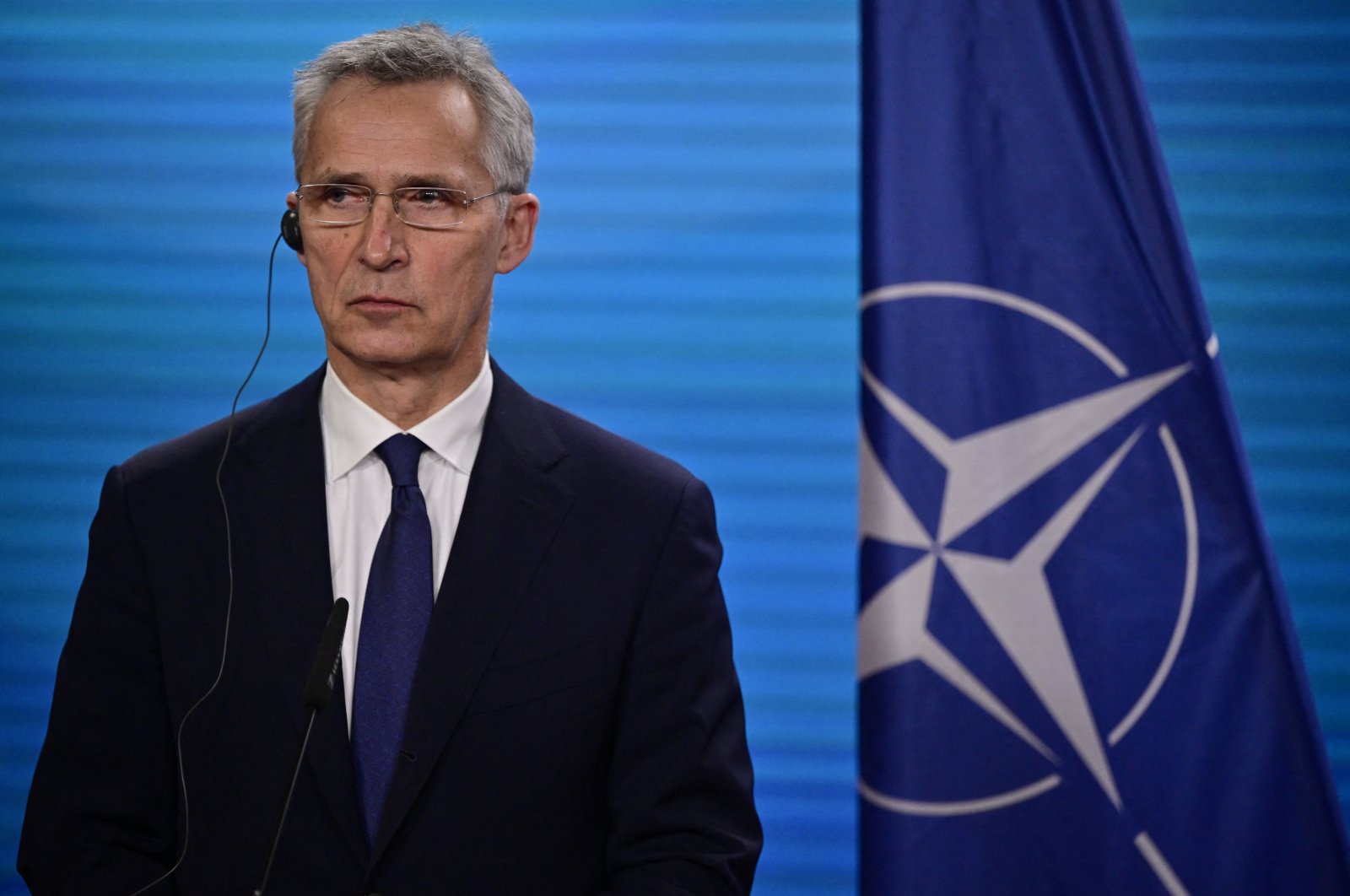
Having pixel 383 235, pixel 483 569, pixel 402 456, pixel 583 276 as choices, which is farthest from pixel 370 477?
pixel 583 276

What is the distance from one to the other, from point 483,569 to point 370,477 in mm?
214

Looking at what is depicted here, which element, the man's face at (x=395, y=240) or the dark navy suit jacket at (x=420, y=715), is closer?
the dark navy suit jacket at (x=420, y=715)

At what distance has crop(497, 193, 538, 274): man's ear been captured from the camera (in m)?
1.88

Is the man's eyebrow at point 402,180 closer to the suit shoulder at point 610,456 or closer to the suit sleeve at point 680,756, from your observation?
the suit shoulder at point 610,456

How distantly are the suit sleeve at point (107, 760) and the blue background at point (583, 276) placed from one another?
1.03 metres

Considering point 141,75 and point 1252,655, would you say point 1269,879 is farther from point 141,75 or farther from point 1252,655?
point 141,75

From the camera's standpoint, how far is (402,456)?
68.6 inches

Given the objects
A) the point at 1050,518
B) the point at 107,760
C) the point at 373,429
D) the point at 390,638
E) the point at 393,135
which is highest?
the point at 393,135

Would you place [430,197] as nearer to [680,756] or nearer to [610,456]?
[610,456]

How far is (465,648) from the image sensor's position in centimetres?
164

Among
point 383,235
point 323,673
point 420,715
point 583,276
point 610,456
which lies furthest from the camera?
point 583,276

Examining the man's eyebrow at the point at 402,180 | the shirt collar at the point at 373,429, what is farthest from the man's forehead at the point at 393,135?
the shirt collar at the point at 373,429

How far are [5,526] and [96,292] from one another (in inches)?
20.1

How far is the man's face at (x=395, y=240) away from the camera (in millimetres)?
1715
